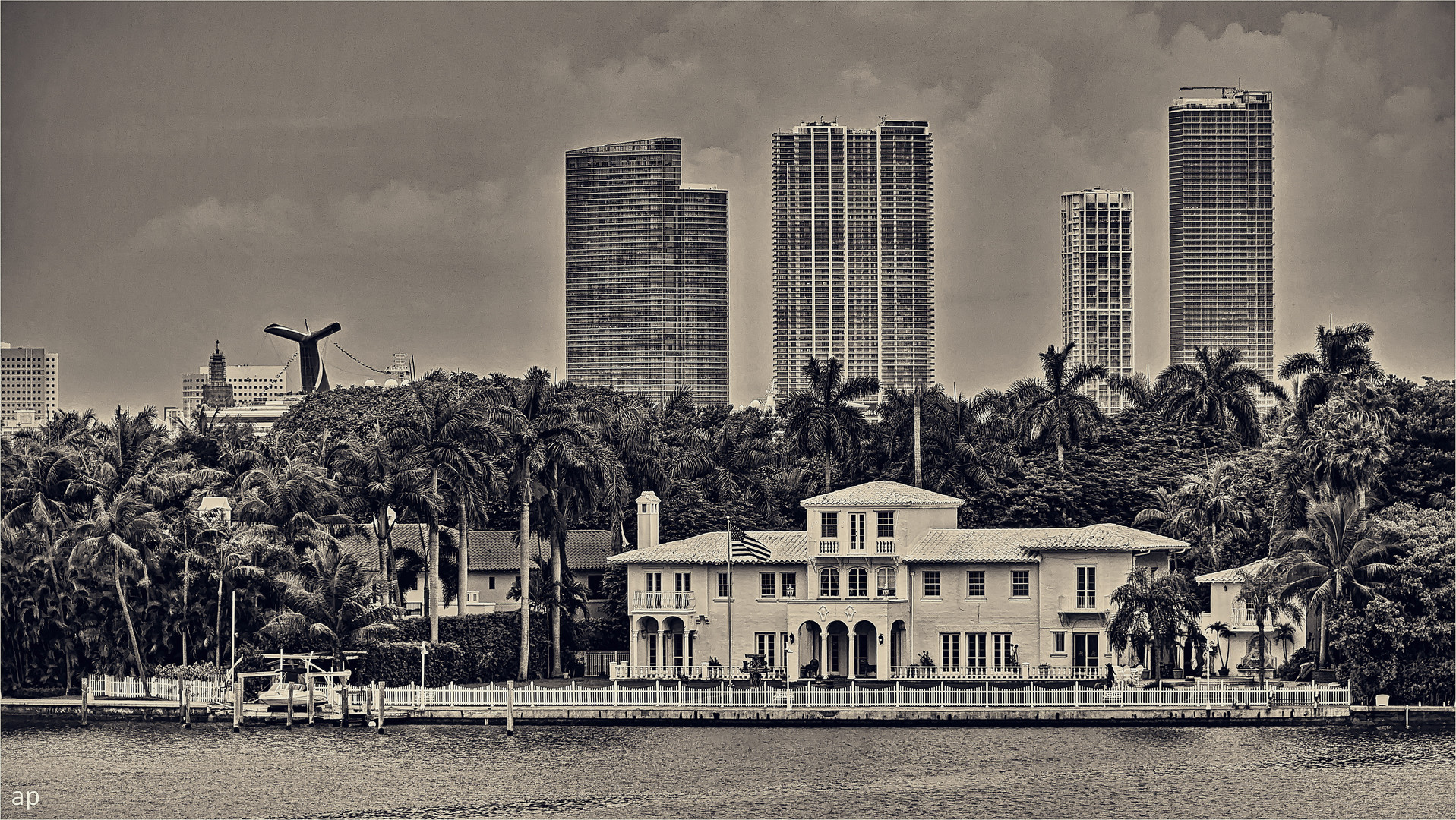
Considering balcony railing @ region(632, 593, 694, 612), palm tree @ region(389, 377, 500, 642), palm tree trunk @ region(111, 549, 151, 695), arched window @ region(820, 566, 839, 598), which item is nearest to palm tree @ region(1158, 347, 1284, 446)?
arched window @ region(820, 566, 839, 598)

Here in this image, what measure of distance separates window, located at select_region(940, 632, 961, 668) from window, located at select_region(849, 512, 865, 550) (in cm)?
400

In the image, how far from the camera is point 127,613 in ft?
236

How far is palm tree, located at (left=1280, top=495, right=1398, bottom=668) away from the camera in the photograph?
67.9 m

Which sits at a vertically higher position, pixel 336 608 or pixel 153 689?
pixel 336 608

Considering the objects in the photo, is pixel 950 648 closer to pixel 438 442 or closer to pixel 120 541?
pixel 438 442

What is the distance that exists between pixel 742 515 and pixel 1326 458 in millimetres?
23213

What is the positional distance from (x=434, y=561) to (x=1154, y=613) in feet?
77.2

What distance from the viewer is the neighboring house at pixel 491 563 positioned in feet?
273

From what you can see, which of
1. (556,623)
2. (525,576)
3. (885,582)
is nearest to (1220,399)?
(885,582)

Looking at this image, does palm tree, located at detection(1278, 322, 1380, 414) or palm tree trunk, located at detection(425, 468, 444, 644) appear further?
palm tree, located at detection(1278, 322, 1380, 414)

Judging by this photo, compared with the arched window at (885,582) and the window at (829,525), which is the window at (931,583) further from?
the window at (829,525)

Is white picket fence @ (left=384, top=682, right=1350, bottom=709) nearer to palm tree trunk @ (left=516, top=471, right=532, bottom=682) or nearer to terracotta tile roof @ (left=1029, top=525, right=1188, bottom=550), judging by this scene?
palm tree trunk @ (left=516, top=471, right=532, bottom=682)

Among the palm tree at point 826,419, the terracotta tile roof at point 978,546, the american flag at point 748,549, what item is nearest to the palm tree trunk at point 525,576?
the american flag at point 748,549

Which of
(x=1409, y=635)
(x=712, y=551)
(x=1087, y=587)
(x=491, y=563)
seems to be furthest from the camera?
(x=491, y=563)
